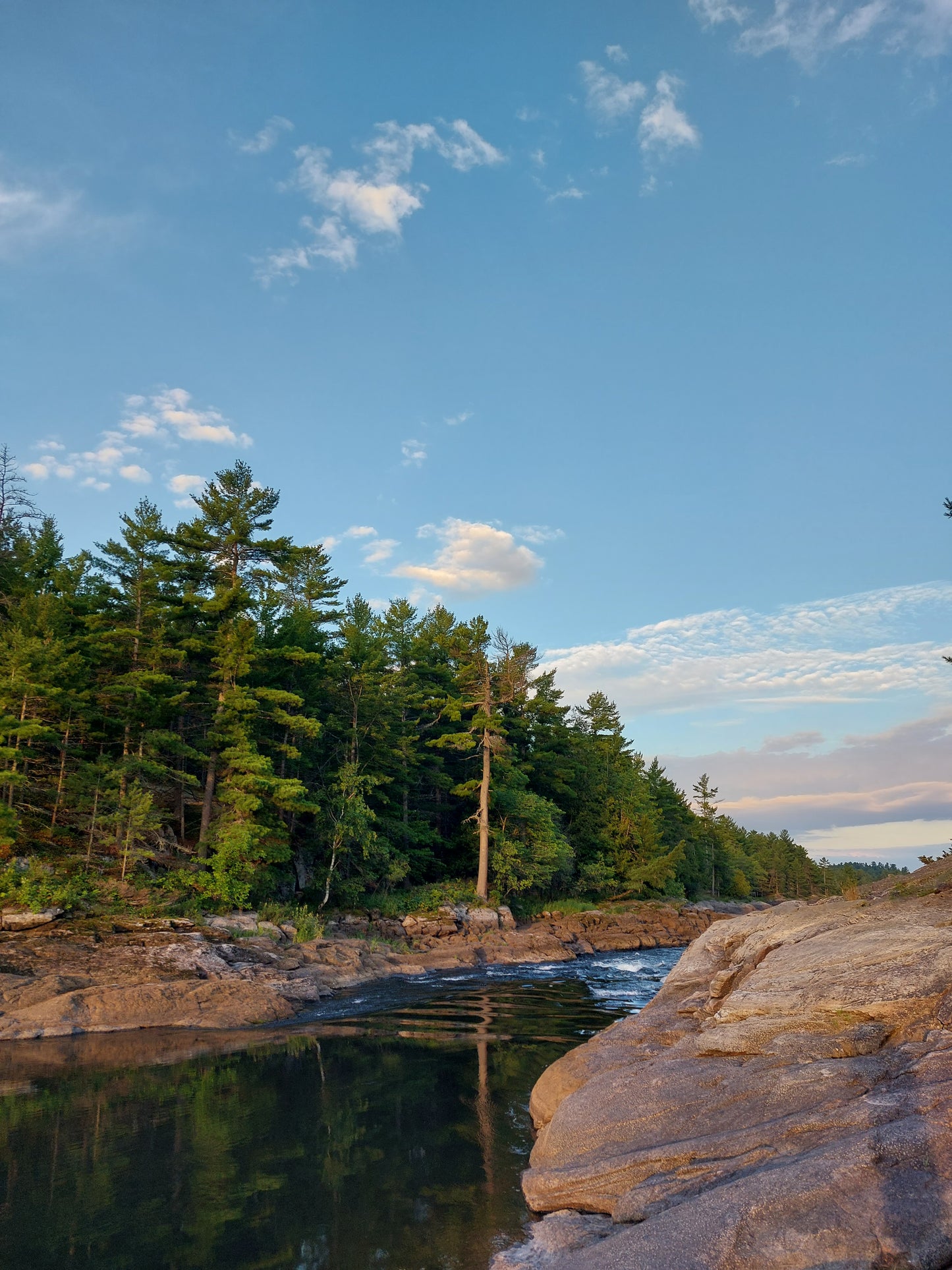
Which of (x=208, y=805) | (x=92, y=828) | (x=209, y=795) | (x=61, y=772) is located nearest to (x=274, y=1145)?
(x=92, y=828)

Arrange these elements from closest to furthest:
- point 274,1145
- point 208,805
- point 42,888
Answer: point 274,1145 → point 42,888 → point 208,805

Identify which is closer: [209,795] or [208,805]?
[208,805]

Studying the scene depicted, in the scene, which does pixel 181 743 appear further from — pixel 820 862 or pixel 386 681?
pixel 820 862

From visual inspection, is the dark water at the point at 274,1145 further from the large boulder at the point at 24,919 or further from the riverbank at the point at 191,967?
the large boulder at the point at 24,919

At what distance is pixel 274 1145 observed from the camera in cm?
1002

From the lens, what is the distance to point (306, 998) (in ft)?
71.7

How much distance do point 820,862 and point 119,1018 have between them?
468 ft

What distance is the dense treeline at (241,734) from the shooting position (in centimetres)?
2731

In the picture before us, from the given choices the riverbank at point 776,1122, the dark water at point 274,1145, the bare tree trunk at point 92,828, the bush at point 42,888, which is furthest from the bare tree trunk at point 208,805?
the riverbank at point 776,1122

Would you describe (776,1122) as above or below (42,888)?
below

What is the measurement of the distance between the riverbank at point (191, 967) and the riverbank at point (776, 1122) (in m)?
8.47

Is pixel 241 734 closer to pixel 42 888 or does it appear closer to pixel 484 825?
pixel 42 888

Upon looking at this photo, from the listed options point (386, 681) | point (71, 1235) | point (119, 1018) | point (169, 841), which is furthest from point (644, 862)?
point (71, 1235)

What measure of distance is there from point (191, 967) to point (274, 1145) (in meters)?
13.3
